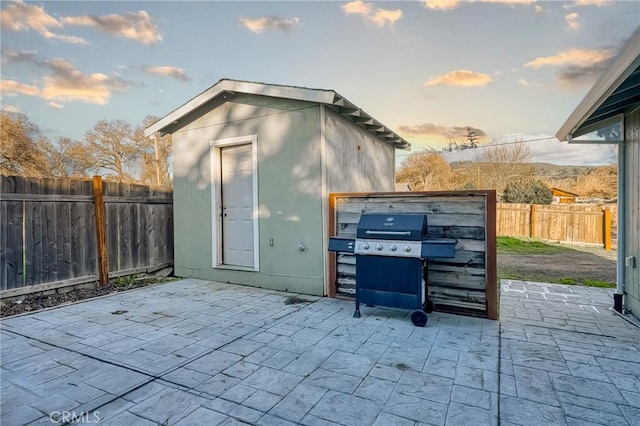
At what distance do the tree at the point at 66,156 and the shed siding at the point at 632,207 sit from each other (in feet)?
52.6

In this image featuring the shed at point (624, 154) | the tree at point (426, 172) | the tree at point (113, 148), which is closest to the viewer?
the shed at point (624, 154)

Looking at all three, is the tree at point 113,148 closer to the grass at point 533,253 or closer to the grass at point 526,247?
the grass at point 533,253

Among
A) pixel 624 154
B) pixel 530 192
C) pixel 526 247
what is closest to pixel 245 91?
pixel 624 154

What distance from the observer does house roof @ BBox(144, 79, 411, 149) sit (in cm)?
451

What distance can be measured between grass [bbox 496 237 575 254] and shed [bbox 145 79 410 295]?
5.81 m

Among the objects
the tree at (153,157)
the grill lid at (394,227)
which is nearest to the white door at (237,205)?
the grill lid at (394,227)

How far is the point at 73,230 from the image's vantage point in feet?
16.4

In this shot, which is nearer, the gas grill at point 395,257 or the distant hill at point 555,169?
the gas grill at point 395,257

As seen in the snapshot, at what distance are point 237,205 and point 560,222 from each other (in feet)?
36.2

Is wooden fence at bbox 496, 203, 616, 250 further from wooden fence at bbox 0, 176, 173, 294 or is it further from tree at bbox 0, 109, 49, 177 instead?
tree at bbox 0, 109, 49, 177

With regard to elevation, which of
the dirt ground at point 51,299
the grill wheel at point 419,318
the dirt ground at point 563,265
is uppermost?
the grill wheel at point 419,318

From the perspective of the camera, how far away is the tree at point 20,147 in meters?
11.3

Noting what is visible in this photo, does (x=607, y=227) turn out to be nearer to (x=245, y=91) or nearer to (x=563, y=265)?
(x=563, y=265)

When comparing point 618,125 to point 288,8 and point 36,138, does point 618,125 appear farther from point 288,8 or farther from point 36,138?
point 36,138
